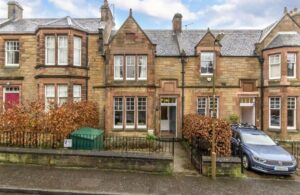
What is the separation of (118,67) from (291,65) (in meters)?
13.6

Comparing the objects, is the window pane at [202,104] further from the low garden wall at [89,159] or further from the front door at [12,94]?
the front door at [12,94]

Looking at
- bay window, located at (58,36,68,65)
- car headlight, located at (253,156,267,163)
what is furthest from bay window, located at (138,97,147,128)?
car headlight, located at (253,156,267,163)

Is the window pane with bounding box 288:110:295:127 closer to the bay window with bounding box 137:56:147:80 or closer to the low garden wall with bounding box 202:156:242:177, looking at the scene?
the low garden wall with bounding box 202:156:242:177

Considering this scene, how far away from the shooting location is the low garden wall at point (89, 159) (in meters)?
10.1

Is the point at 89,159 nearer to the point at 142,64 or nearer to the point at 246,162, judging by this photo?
the point at 246,162

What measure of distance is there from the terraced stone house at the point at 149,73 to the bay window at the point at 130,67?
79mm

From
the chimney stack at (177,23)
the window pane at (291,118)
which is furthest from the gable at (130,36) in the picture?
the window pane at (291,118)

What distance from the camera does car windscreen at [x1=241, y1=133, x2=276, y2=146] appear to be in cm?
1212

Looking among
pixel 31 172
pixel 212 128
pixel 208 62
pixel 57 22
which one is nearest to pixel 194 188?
pixel 212 128

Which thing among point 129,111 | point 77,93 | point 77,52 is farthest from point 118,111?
point 77,52

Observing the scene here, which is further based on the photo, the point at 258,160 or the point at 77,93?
the point at 77,93

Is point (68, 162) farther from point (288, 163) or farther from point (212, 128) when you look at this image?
point (288, 163)

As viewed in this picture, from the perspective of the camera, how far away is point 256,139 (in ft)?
40.8

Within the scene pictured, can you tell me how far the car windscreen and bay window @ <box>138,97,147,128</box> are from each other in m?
7.81
